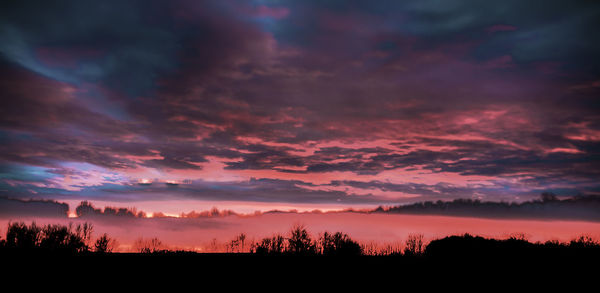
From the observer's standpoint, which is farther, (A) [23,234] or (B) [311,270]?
(A) [23,234]

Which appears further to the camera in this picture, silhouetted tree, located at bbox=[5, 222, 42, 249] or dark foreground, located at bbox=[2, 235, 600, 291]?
silhouetted tree, located at bbox=[5, 222, 42, 249]

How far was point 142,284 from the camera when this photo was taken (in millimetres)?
15414

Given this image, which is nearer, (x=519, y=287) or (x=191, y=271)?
(x=519, y=287)

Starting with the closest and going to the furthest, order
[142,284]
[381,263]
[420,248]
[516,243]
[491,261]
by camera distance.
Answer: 1. [142,284]
2. [491,261]
3. [381,263]
4. [516,243]
5. [420,248]

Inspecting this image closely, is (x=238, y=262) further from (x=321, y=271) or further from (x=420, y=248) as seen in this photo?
(x=420, y=248)

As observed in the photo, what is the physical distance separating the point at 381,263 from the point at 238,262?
9.10 m

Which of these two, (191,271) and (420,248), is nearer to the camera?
(191,271)

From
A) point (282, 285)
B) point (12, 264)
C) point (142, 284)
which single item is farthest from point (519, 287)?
point (12, 264)

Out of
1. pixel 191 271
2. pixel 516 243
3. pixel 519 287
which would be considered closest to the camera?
pixel 519 287

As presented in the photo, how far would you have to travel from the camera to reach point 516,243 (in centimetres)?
2786

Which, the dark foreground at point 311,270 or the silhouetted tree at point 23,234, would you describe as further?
the silhouetted tree at point 23,234

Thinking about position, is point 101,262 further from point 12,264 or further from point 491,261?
point 491,261

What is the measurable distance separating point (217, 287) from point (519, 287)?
13.7 metres

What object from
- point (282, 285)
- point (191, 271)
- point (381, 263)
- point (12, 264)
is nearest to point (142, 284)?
point (191, 271)
